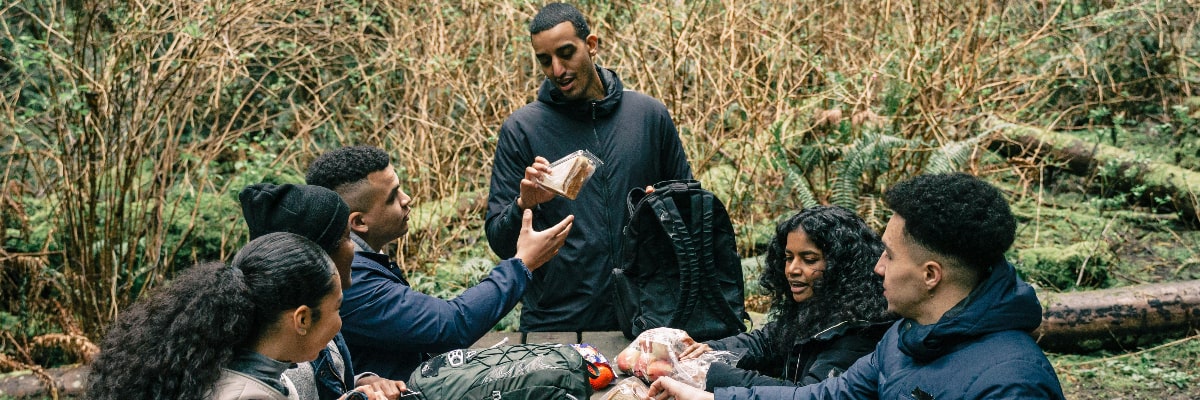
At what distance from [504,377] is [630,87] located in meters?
4.68

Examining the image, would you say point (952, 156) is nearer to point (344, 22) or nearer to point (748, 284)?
point (748, 284)

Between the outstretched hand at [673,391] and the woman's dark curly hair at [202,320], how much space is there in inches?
46.2

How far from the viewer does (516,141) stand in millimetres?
3811

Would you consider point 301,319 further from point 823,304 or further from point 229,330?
point 823,304

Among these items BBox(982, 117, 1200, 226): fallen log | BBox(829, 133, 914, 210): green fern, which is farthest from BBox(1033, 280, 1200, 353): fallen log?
BBox(982, 117, 1200, 226): fallen log

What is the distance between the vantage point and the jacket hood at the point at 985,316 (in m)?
→ 2.29

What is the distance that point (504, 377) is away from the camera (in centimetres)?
271

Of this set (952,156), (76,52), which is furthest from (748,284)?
(76,52)

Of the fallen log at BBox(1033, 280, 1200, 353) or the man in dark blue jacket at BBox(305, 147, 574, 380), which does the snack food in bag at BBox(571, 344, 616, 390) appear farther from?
the fallen log at BBox(1033, 280, 1200, 353)

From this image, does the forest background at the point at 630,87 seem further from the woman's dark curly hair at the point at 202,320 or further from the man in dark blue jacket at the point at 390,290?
the woman's dark curly hair at the point at 202,320

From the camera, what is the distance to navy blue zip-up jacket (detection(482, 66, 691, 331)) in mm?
3744

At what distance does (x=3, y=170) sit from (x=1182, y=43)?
30.1 feet

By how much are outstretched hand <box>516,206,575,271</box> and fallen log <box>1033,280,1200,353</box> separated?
3.17 meters

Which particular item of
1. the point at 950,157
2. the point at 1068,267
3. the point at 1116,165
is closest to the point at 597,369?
the point at 950,157
